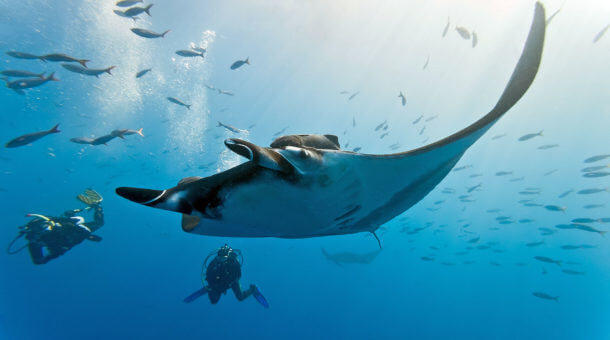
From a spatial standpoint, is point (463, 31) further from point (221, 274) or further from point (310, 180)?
point (221, 274)

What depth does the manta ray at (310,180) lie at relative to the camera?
1162 mm

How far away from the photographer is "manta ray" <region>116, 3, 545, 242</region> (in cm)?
116

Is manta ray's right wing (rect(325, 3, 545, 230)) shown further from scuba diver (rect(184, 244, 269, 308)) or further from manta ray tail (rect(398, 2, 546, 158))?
scuba diver (rect(184, 244, 269, 308))

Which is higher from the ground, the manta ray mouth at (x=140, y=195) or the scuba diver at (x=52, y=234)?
the manta ray mouth at (x=140, y=195)

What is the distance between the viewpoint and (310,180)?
4.17 feet

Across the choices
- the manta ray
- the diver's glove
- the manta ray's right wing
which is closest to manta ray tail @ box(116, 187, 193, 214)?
the manta ray

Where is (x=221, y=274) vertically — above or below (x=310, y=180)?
below

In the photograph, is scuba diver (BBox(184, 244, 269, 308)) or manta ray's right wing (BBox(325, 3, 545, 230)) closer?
manta ray's right wing (BBox(325, 3, 545, 230))

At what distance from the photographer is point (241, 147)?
966 mm

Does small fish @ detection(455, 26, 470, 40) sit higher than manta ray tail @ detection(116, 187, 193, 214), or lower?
higher

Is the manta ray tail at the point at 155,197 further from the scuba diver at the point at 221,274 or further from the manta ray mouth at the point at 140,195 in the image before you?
the scuba diver at the point at 221,274

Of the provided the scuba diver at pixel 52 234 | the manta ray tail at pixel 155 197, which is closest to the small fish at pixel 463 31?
the manta ray tail at pixel 155 197

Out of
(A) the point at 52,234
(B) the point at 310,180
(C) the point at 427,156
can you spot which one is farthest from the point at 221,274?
(C) the point at 427,156

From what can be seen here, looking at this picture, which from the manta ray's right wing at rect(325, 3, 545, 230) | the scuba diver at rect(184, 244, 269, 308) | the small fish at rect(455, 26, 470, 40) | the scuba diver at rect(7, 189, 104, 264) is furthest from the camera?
the small fish at rect(455, 26, 470, 40)
